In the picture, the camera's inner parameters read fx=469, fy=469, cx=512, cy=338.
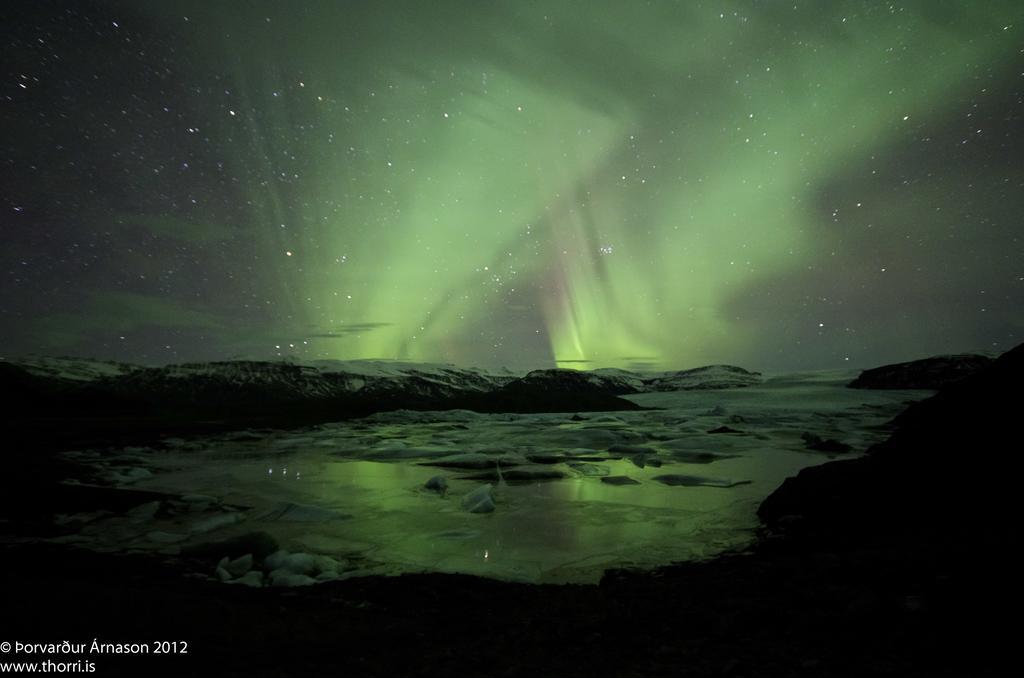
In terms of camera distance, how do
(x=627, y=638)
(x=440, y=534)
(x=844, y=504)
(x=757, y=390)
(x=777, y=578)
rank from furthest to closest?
(x=757, y=390) < (x=440, y=534) < (x=844, y=504) < (x=777, y=578) < (x=627, y=638)

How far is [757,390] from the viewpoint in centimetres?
6303

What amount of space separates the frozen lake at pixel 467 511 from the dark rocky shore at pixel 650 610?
642mm

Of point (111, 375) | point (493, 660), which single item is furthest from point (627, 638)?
point (111, 375)

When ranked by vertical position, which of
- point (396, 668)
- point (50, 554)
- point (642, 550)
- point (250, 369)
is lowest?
point (642, 550)

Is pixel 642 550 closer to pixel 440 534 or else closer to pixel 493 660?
pixel 440 534

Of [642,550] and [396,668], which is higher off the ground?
[396,668]

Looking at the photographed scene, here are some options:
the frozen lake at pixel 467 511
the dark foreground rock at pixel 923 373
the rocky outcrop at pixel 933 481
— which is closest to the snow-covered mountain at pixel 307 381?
the dark foreground rock at pixel 923 373

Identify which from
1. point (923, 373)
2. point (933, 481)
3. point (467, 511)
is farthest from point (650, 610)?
point (923, 373)

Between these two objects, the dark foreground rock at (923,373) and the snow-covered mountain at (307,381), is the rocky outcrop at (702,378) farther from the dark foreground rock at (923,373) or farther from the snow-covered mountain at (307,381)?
the dark foreground rock at (923,373)

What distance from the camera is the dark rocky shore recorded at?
216 centimetres

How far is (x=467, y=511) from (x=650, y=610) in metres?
3.84

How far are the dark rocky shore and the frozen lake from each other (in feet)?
2.11

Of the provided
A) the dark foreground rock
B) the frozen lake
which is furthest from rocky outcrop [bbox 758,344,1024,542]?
the dark foreground rock

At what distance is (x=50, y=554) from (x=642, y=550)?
5667 millimetres
